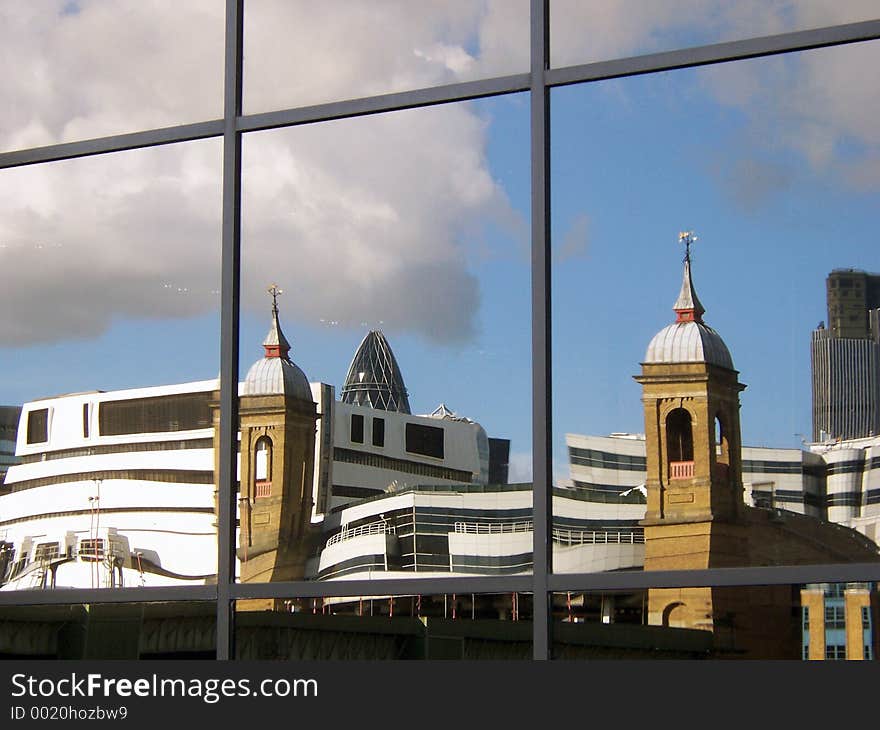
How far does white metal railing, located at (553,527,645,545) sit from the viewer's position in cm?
684

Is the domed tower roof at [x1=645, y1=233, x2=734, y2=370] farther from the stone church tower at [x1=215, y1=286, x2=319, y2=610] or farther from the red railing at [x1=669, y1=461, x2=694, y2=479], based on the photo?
the stone church tower at [x1=215, y1=286, x2=319, y2=610]

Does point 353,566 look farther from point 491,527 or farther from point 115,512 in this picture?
point 115,512

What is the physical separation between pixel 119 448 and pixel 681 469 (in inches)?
122

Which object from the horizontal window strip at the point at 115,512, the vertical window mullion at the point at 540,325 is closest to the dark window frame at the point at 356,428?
the horizontal window strip at the point at 115,512

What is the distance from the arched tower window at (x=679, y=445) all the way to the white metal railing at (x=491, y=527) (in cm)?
73

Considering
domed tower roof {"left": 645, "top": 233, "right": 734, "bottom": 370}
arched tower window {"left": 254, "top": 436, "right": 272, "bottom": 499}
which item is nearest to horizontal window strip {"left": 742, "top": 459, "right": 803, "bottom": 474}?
domed tower roof {"left": 645, "top": 233, "right": 734, "bottom": 370}

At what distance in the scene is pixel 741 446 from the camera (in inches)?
269

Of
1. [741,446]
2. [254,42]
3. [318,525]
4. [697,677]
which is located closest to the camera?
[697,677]

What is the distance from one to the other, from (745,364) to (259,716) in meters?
2.83

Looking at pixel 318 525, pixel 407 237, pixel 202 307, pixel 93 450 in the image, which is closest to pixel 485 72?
pixel 407 237

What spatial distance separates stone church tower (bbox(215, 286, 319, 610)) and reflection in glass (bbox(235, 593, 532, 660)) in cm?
13

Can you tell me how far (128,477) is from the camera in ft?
26.1

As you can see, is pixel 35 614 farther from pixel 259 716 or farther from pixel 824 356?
pixel 824 356

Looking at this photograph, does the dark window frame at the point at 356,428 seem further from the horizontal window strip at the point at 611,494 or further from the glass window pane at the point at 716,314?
the horizontal window strip at the point at 611,494
